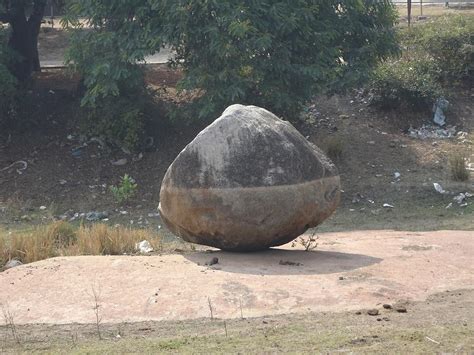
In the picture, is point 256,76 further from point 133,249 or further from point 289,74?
point 133,249

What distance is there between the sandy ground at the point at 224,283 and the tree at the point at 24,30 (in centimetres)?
1074

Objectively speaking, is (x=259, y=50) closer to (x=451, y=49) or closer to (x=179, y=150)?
(x=179, y=150)

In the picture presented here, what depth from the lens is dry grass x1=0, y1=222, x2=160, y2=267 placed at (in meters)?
9.92

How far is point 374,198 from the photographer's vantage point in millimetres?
15406

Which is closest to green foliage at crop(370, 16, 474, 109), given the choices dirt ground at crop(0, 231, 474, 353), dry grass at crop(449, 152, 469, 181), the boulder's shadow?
dry grass at crop(449, 152, 469, 181)

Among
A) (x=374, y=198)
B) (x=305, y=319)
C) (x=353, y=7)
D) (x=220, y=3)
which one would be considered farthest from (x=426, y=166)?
(x=305, y=319)

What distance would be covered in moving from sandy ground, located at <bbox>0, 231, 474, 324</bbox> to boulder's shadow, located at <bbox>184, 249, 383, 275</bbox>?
1cm

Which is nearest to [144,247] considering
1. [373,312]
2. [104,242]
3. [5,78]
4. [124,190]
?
[104,242]

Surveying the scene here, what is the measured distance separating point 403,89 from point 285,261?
1061 centimetres

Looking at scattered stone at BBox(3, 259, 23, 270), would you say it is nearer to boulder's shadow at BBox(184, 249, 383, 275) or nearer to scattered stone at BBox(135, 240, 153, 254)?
scattered stone at BBox(135, 240, 153, 254)

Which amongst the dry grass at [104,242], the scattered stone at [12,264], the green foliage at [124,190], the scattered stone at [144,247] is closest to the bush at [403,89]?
the green foliage at [124,190]

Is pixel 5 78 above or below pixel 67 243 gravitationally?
above

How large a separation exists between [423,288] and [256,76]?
7.88m

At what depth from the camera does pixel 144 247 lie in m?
10.4
